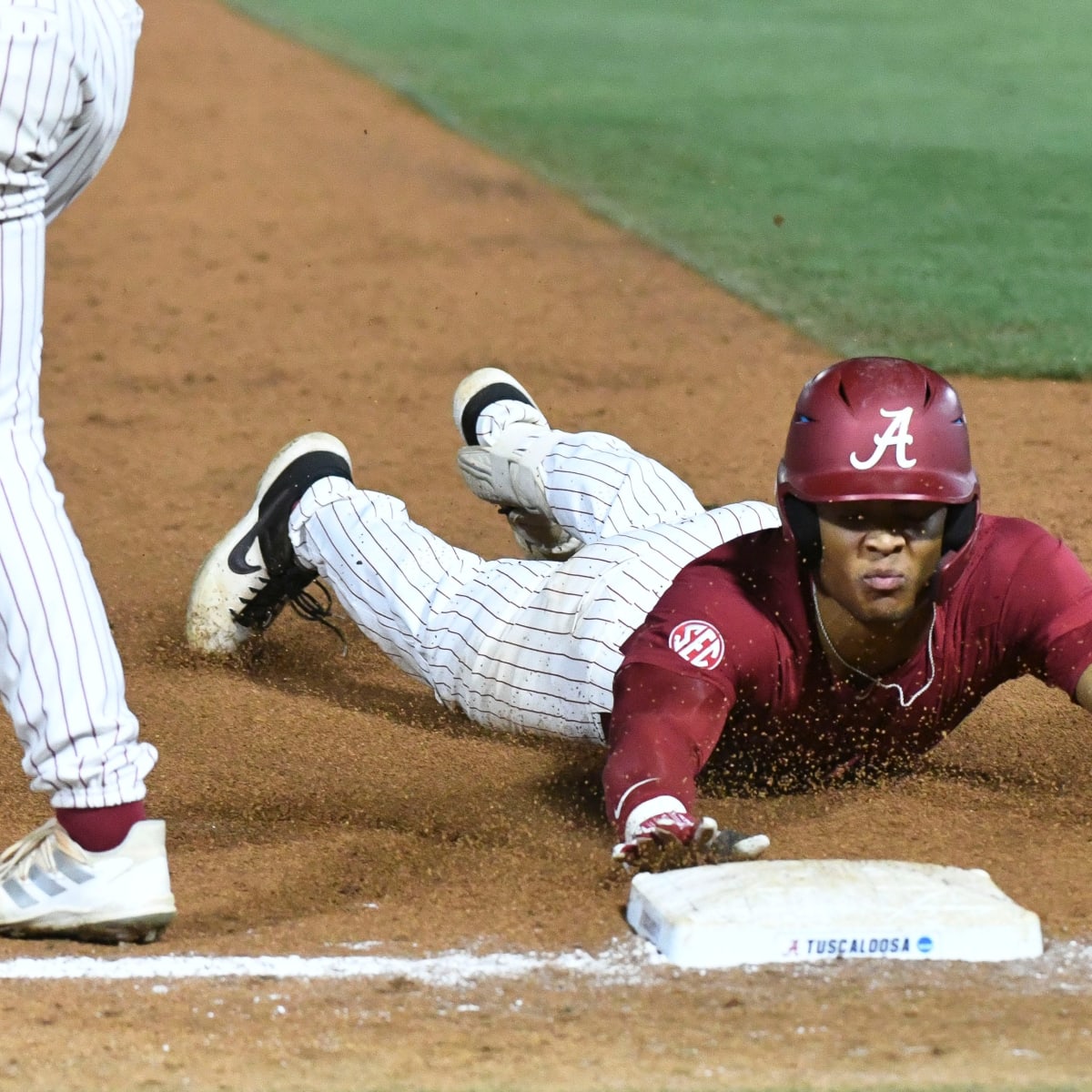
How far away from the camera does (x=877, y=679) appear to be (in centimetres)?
299

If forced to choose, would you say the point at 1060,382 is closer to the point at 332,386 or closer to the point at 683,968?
the point at 332,386

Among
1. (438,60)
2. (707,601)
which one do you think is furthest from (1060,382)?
(438,60)

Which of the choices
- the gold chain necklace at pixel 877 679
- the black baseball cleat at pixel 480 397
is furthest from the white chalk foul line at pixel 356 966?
the black baseball cleat at pixel 480 397

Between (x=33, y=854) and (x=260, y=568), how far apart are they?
1539 millimetres

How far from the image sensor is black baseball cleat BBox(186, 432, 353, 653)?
4102 mm

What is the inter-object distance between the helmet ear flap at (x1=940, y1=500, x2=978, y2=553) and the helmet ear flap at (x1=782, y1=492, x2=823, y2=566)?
0.61 ft

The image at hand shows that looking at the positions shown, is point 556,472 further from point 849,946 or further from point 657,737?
point 849,946

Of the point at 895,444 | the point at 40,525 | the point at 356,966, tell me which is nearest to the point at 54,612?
the point at 40,525

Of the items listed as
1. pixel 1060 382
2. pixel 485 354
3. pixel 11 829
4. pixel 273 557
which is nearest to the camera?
pixel 11 829

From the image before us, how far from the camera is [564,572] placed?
3.61 metres

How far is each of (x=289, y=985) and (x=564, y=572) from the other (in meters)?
1.29

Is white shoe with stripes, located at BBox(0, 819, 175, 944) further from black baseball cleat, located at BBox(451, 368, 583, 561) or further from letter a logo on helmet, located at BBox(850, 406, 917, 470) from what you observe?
black baseball cleat, located at BBox(451, 368, 583, 561)

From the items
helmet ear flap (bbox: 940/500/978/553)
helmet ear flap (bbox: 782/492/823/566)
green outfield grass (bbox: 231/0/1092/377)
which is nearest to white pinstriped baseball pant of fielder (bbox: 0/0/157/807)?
helmet ear flap (bbox: 782/492/823/566)

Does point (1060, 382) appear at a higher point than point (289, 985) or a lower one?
higher
